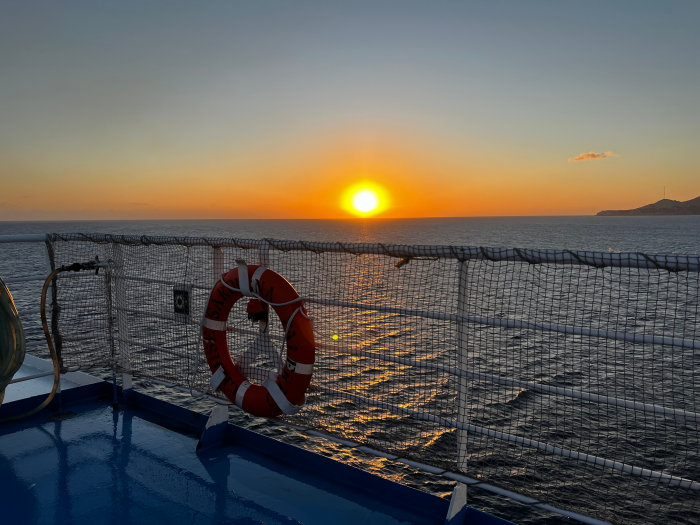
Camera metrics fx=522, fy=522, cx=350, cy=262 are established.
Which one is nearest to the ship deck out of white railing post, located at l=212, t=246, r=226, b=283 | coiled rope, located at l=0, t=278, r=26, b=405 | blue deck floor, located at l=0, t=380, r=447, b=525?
blue deck floor, located at l=0, t=380, r=447, b=525

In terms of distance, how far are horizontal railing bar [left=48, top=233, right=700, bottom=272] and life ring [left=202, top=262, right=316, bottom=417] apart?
0.65ft

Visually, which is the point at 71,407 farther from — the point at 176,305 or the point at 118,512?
the point at 118,512

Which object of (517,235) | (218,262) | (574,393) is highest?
(218,262)

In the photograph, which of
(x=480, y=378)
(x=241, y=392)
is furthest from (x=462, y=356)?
(x=241, y=392)

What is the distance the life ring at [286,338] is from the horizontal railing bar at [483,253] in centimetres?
20

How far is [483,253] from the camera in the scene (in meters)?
2.05

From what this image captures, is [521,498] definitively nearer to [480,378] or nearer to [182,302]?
[480,378]

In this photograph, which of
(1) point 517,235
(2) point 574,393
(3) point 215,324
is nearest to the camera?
(2) point 574,393

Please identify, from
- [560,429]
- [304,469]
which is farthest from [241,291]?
[560,429]

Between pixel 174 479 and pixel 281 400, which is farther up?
pixel 281 400

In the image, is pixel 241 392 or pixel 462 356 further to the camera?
pixel 241 392

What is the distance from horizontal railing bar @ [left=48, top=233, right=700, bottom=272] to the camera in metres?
1.72

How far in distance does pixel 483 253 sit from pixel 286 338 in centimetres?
110

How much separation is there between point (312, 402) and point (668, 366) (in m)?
8.05
